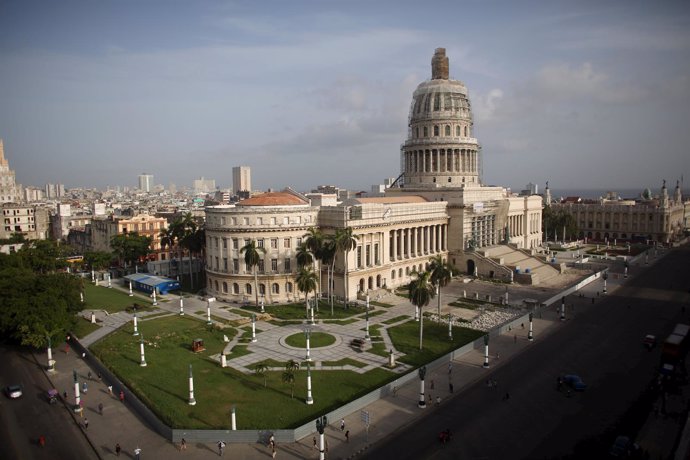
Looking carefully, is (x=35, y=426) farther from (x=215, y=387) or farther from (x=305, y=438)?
(x=305, y=438)

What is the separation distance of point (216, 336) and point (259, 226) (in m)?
23.7

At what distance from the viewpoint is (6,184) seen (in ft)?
615

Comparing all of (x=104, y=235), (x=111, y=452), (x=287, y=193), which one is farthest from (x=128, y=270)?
(x=111, y=452)

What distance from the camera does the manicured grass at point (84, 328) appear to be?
6733cm

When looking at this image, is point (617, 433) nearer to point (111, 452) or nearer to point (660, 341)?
point (660, 341)

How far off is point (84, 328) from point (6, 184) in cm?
15326

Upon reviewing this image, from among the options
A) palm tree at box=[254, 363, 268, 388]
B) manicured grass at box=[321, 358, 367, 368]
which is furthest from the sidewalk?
palm tree at box=[254, 363, 268, 388]

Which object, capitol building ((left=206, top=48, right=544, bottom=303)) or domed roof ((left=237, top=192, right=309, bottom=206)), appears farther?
domed roof ((left=237, top=192, right=309, bottom=206))

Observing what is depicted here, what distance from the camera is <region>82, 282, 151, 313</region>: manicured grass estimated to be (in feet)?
271

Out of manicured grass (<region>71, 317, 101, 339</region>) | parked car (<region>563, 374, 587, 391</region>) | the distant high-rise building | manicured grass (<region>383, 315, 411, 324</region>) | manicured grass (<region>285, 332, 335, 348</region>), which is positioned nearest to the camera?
parked car (<region>563, 374, 587, 391</region>)

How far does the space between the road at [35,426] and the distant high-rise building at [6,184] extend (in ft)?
533

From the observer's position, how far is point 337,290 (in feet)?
283

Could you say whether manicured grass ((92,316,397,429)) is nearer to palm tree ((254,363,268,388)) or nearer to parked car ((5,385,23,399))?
palm tree ((254,363,268,388))

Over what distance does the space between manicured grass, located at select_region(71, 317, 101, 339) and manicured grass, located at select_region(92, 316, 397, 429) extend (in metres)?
5.54
